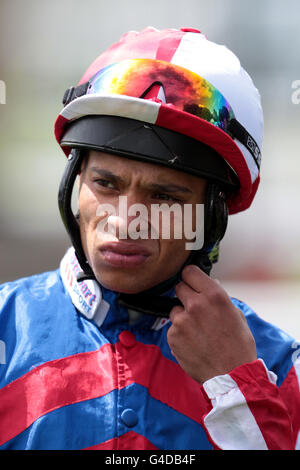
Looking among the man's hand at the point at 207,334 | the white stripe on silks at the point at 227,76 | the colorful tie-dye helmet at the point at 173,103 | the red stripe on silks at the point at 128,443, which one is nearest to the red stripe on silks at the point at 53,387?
the red stripe on silks at the point at 128,443

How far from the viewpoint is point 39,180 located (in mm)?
6430

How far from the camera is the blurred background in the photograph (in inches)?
242

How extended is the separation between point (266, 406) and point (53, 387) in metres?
0.65

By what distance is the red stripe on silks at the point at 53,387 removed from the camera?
1.78 m

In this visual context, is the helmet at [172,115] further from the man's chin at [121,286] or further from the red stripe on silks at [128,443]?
the red stripe on silks at [128,443]

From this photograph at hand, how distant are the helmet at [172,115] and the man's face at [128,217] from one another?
0.05 m

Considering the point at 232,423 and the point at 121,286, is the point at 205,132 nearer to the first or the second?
the point at 121,286

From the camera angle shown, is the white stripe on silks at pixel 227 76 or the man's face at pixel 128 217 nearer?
the man's face at pixel 128 217

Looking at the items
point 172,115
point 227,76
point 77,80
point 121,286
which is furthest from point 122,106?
point 77,80

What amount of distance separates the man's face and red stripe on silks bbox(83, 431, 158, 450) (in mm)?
448

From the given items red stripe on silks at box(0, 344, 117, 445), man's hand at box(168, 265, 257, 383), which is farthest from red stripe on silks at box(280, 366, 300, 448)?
red stripe on silks at box(0, 344, 117, 445)

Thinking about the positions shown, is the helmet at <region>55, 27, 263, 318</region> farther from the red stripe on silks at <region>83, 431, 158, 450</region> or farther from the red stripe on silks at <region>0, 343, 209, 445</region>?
the red stripe on silks at <region>83, 431, 158, 450</region>

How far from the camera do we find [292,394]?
6.49 ft
